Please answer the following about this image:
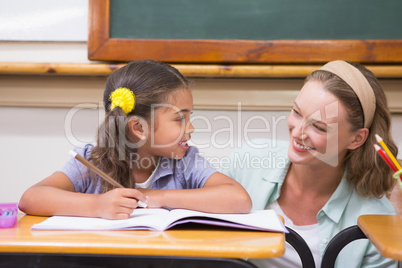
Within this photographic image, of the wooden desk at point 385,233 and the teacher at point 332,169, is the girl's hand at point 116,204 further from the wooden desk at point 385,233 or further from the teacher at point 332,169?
the teacher at point 332,169

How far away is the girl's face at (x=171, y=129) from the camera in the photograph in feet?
3.99

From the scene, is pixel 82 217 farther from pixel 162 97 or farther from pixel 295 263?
pixel 295 263

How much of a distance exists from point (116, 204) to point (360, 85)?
30.7 inches

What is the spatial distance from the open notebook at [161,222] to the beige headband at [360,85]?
569 millimetres

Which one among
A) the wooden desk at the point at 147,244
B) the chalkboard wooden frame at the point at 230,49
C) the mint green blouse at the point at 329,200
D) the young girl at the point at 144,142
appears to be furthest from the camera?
the chalkboard wooden frame at the point at 230,49

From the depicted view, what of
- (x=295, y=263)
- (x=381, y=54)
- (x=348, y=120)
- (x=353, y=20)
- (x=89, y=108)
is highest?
(x=353, y=20)

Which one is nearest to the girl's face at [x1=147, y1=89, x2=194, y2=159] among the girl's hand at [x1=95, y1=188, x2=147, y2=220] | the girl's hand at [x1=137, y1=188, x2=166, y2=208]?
the girl's hand at [x1=137, y1=188, x2=166, y2=208]

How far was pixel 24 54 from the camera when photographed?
5.43 feet

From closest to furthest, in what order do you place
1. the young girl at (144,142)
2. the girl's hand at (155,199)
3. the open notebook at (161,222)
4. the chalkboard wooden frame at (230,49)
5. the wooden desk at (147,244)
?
the wooden desk at (147,244) < the open notebook at (161,222) < the girl's hand at (155,199) < the young girl at (144,142) < the chalkboard wooden frame at (230,49)

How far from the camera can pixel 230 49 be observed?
155 centimetres

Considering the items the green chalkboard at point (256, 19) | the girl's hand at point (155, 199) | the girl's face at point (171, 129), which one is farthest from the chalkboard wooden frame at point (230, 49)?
the girl's hand at point (155, 199)

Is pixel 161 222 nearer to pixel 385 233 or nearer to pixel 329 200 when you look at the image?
pixel 385 233

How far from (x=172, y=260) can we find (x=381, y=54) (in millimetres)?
1176

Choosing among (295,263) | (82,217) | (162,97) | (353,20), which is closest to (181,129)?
(162,97)
